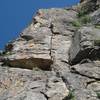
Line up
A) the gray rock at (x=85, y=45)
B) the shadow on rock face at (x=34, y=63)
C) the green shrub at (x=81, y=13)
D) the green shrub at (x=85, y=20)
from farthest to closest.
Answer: the green shrub at (x=81, y=13) < the green shrub at (x=85, y=20) < the shadow on rock face at (x=34, y=63) < the gray rock at (x=85, y=45)

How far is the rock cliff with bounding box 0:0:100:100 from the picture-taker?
18.4 metres

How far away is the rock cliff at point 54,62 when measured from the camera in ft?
60.2

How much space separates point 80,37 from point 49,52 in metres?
2.15

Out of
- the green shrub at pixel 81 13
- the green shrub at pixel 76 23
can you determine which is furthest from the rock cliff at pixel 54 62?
the green shrub at pixel 81 13

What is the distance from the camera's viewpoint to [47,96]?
17.8 meters

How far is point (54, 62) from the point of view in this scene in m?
22.0

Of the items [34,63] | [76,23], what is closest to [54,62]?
[34,63]

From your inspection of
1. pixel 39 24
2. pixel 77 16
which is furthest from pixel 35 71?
pixel 77 16

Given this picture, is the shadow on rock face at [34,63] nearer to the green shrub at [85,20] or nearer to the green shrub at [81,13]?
the green shrub at [85,20]

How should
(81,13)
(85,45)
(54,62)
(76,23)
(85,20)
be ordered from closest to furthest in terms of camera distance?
1. (85,45)
2. (54,62)
3. (76,23)
4. (85,20)
5. (81,13)

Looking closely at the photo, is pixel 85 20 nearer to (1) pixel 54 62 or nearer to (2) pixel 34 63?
(1) pixel 54 62

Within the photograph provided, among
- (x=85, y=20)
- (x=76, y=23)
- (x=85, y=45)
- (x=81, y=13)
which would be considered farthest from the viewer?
(x=81, y=13)

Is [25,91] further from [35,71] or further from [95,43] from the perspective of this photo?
[95,43]

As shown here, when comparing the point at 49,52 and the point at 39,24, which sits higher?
the point at 39,24
